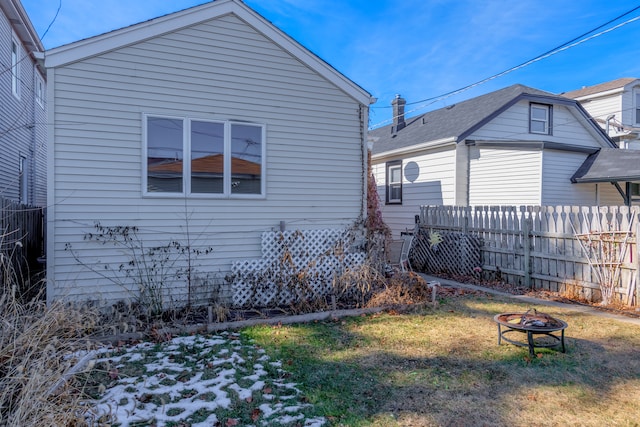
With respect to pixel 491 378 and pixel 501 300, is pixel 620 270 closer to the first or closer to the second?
pixel 501 300

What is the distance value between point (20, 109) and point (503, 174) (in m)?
15.1

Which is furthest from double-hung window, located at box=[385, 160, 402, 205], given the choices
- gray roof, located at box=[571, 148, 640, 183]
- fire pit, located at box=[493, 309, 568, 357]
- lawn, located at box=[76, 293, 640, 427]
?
fire pit, located at box=[493, 309, 568, 357]

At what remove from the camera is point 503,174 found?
1256 centimetres

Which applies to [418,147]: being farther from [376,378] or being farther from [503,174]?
[376,378]

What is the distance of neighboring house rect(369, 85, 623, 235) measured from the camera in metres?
12.5

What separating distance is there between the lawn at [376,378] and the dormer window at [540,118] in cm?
997

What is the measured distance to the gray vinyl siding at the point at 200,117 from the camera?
6.13m

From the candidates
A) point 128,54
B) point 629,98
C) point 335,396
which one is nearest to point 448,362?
point 335,396

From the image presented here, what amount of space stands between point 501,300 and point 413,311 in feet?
6.36

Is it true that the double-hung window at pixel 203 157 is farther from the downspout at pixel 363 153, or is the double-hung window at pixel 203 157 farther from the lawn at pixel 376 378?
the lawn at pixel 376 378

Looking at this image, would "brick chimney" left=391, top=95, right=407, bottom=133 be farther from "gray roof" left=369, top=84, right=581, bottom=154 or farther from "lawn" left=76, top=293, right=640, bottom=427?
"lawn" left=76, top=293, right=640, bottom=427

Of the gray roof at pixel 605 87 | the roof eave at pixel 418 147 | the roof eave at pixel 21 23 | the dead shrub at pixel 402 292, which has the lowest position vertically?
the dead shrub at pixel 402 292

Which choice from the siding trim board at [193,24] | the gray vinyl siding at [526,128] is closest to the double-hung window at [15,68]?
the siding trim board at [193,24]

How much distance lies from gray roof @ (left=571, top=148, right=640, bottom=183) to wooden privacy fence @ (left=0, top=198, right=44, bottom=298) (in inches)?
583
